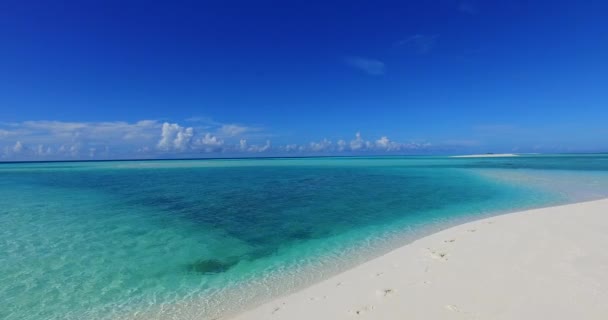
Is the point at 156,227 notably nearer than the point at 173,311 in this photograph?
A: No

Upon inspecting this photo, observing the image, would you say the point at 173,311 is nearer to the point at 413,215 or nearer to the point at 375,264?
the point at 375,264

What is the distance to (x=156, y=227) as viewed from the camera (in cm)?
1213

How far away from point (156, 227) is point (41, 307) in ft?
20.1

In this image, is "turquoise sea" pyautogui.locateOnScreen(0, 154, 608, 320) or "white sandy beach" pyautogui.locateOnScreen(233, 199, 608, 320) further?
"turquoise sea" pyautogui.locateOnScreen(0, 154, 608, 320)

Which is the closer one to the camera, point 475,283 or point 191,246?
point 475,283

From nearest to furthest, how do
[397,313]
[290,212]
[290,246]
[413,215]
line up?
1. [397,313]
2. [290,246]
3. [413,215]
4. [290,212]

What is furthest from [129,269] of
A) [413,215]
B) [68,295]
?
[413,215]

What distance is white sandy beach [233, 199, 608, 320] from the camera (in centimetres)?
464

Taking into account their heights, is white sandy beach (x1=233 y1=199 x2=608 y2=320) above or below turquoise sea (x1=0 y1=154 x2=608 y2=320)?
above

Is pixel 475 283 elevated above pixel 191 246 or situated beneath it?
elevated above

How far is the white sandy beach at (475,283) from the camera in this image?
15.2 feet

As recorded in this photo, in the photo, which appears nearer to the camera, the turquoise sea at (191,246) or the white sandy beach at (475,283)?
the white sandy beach at (475,283)

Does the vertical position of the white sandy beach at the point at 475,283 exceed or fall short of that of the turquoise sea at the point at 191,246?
it exceeds it

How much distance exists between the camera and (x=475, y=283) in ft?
18.3
